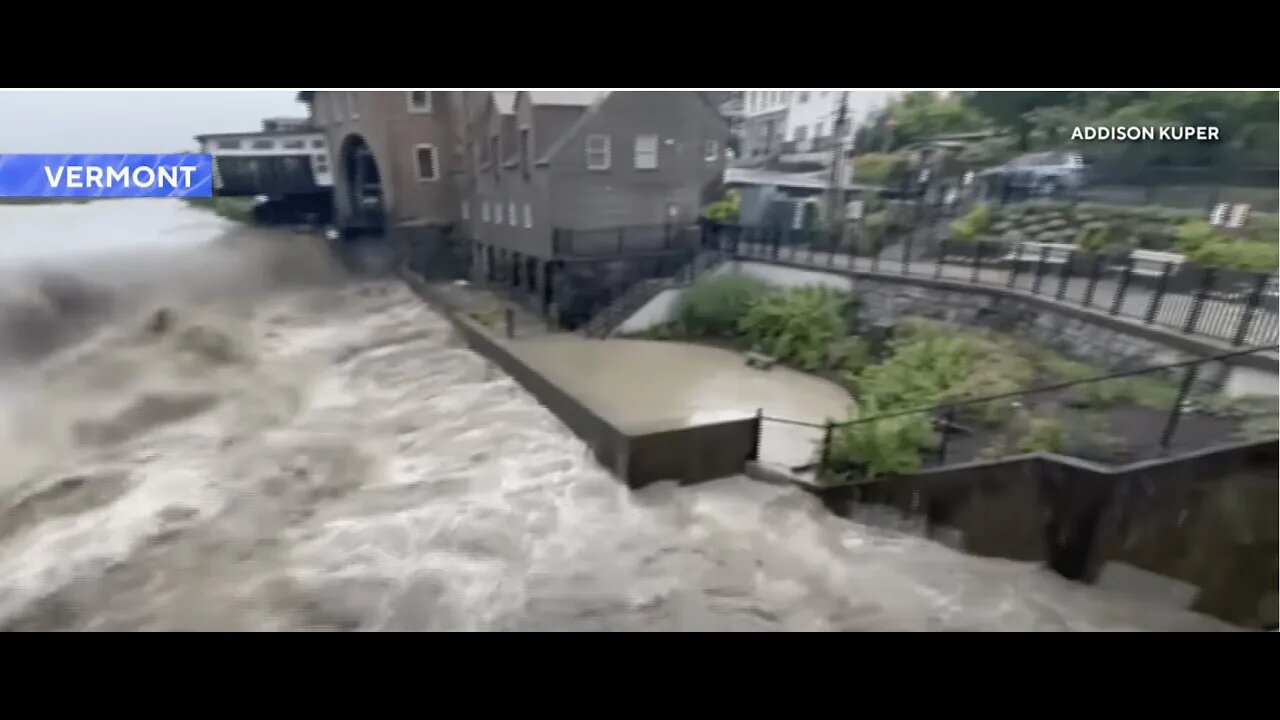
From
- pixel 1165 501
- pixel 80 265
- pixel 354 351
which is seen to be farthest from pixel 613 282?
pixel 1165 501

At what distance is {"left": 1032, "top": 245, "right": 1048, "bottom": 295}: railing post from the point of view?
2.80 meters

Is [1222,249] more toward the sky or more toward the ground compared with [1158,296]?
more toward the sky

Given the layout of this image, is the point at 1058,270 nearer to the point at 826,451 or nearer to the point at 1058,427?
the point at 1058,427

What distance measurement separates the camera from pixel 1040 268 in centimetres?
284

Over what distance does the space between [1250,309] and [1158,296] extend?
317 mm

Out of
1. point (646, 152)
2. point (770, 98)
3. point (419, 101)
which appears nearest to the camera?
point (770, 98)

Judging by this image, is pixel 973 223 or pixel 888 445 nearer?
pixel 888 445

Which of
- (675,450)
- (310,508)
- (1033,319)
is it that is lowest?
(310,508)

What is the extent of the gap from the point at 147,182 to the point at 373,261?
1.20 meters

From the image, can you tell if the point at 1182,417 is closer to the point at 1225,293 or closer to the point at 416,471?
the point at 1225,293

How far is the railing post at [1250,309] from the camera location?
211 centimetres

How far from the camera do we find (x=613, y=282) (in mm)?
3328

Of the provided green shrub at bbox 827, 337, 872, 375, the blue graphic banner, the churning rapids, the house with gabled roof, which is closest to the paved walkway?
green shrub at bbox 827, 337, 872, 375

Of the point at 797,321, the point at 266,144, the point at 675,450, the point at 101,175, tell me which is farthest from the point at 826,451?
the point at 101,175
